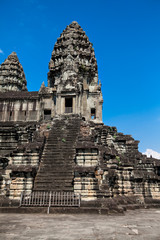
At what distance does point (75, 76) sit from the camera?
71.1ft

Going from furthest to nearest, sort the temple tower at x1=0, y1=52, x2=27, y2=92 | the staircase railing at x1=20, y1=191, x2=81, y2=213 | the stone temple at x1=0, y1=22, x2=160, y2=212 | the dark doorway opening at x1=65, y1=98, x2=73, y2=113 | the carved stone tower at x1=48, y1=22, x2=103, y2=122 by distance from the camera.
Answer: the temple tower at x1=0, y1=52, x2=27, y2=92 → the dark doorway opening at x1=65, y1=98, x2=73, y2=113 → the carved stone tower at x1=48, y1=22, x2=103, y2=122 → the stone temple at x1=0, y1=22, x2=160, y2=212 → the staircase railing at x1=20, y1=191, x2=81, y2=213

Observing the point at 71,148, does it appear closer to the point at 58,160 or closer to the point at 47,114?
the point at 58,160

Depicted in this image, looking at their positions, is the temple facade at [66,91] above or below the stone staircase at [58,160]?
above

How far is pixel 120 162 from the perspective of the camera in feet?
52.9

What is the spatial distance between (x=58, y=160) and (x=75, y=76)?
1099cm

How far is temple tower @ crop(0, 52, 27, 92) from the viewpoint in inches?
1719

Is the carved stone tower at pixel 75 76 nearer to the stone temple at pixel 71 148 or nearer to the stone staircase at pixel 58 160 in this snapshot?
the stone temple at pixel 71 148

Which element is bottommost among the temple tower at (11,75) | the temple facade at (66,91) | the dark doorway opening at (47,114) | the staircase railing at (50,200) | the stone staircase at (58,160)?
the staircase railing at (50,200)

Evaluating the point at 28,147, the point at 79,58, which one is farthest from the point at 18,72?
the point at 28,147

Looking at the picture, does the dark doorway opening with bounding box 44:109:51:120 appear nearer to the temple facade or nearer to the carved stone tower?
the temple facade

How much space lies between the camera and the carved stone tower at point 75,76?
2102cm

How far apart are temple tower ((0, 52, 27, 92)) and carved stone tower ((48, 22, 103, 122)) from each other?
765 inches

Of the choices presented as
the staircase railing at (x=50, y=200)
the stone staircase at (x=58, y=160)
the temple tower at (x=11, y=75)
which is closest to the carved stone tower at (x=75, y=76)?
the stone staircase at (x=58, y=160)

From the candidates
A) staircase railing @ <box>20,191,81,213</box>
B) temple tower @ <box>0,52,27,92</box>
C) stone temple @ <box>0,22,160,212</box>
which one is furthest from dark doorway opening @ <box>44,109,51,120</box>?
temple tower @ <box>0,52,27,92</box>
